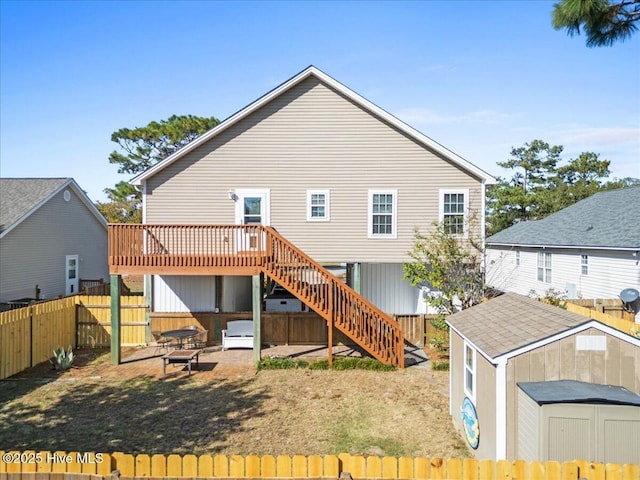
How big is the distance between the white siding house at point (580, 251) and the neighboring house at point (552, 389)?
852 centimetres

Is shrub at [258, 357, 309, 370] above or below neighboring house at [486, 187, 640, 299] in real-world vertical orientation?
below

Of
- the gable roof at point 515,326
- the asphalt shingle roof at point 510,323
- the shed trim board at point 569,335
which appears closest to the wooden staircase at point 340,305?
the asphalt shingle roof at point 510,323

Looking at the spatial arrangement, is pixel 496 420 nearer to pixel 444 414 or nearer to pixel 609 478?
pixel 609 478

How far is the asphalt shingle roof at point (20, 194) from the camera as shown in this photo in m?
18.5

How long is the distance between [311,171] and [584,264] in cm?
1461

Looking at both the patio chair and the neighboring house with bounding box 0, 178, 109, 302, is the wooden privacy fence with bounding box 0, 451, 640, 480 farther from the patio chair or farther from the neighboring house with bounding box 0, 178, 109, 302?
the neighboring house with bounding box 0, 178, 109, 302

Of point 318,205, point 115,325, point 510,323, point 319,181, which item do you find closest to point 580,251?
point 318,205

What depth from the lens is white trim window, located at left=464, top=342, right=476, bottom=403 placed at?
22.2 ft

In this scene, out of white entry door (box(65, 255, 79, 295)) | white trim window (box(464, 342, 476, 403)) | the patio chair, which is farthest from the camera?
white entry door (box(65, 255, 79, 295))

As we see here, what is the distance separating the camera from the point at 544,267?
22.6m

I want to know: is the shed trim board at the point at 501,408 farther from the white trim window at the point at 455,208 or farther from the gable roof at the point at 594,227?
the gable roof at the point at 594,227

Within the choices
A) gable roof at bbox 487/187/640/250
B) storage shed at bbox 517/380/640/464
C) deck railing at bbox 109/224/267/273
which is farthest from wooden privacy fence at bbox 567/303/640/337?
deck railing at bbox 109/224/267/273

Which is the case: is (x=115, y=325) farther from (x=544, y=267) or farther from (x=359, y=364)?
(x=544, y=267)

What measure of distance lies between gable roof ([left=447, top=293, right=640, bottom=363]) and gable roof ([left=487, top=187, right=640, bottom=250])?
38.2ft
